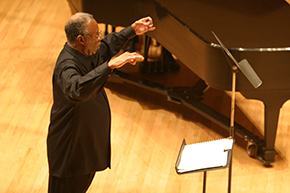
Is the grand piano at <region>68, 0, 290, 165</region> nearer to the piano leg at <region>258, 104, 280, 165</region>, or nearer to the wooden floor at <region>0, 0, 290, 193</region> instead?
the piano leg at <region>258, 104, 280, 165</region>

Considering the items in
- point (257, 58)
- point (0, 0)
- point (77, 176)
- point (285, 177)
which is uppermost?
point (257, 58)

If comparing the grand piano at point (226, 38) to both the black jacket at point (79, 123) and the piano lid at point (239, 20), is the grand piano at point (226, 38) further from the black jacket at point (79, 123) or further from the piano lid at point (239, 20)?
the black jacket at point (79, 123)

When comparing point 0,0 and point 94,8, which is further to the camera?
point 0,0

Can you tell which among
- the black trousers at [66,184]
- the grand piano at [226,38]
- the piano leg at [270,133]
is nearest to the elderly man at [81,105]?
the black trousers at [66,184]

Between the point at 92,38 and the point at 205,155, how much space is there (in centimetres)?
77

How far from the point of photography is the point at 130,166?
3.14 metres

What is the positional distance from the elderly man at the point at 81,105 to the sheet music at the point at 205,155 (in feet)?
1.54

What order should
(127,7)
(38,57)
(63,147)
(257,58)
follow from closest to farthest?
1. (63,147)
2. (257,58)
3. (127,7)
4. (38,57)

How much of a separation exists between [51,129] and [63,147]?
0.11 meters

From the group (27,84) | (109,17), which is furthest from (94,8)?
(27,84)

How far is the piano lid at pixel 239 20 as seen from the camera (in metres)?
2.83

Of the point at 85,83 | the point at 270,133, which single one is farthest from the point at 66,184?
the point at 270,133

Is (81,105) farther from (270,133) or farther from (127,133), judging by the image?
(270,133)

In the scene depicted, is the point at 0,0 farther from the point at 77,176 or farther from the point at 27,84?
the point at 77,176
